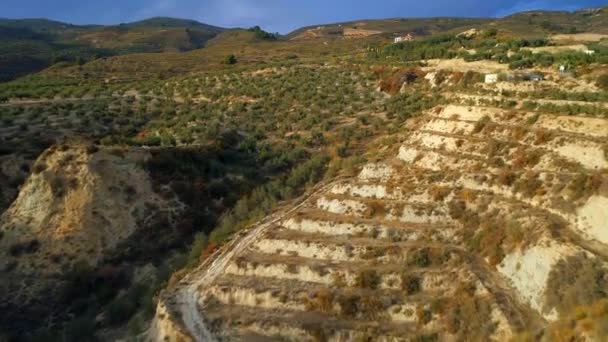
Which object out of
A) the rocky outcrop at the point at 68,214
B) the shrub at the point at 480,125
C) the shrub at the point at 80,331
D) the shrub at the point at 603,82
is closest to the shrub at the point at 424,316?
the shrub at the point at 480,125

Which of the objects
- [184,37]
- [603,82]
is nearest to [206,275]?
[603,82]

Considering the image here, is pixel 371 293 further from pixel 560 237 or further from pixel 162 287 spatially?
pixel 162 287

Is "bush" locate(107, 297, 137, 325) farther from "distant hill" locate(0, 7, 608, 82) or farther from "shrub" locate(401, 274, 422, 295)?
"distant hill" locate(0, 7, 608, 82)

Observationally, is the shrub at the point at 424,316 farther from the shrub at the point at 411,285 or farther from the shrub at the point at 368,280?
the shrub at the point at 368,280

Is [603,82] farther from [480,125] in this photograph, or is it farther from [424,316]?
[424,316]

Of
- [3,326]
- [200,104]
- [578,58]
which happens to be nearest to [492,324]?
[3,326]

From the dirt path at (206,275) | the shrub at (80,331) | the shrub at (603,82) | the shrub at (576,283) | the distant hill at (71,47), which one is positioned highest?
the distant hill at (71,47)
